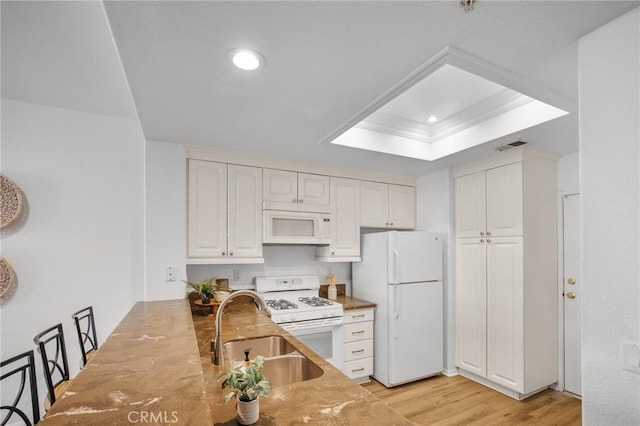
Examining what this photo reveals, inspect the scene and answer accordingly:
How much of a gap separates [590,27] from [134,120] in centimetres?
329

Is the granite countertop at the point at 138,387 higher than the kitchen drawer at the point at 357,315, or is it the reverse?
the granite countertop at the point at 138,387

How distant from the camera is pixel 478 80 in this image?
2.19 m

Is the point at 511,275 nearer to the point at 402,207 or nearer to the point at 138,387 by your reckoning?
the point at 402,207

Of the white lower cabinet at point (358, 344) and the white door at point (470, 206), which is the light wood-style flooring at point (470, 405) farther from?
the white door at point (470, 206)

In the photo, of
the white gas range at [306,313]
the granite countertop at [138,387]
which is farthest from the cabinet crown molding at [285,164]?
the granite countertop at [138,387]

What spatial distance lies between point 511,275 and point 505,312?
0.36 meters

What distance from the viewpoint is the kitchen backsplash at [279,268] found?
3205mm

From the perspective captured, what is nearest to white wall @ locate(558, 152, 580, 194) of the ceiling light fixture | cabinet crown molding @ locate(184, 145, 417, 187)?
cabinet crown molding @ locate(184, 145, 417, 187)

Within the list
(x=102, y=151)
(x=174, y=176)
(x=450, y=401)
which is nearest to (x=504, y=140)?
(x=450, y=401)

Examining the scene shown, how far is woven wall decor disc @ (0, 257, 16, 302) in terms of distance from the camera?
8.03ft

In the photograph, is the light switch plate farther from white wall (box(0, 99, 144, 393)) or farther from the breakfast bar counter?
white wall (box(0, 99, 144, 393))

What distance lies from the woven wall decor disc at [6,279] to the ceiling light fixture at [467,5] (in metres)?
3.33

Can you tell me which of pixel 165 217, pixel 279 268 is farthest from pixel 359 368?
pixel 165 217

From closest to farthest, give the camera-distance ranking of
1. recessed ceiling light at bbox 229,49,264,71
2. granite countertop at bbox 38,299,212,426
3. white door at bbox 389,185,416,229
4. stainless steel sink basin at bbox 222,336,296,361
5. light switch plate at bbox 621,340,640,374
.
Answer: granite countertop at bbox 38,299,212,426 < light switch plate at bbox 621,340,640,374 < recessed ceiling light at bbox 229,49,264,71 < stainless steel sink basin at bbox 222,336,296,361 < white door at bbox 389,185,416,229
